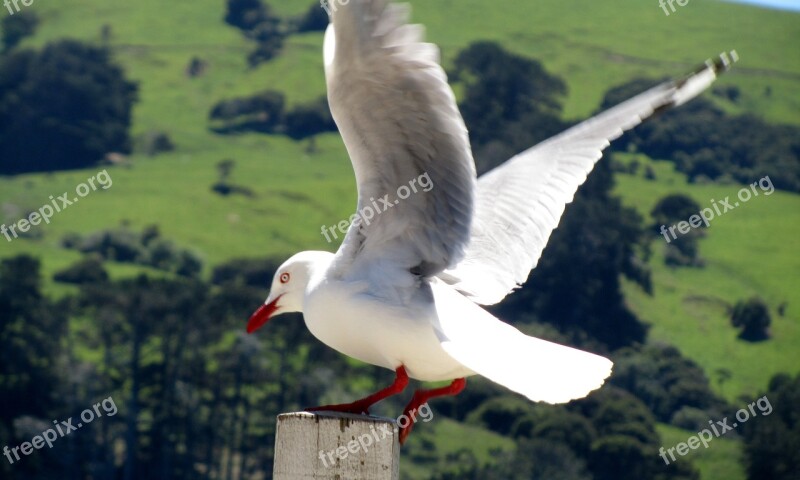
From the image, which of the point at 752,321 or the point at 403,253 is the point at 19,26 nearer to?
the point at 752,321

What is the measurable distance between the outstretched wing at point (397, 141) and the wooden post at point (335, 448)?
6.55 ft

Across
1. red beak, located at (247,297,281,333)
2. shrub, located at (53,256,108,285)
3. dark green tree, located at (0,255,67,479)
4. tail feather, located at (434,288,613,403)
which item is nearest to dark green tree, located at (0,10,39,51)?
shrub, located at (53,256,108,285)

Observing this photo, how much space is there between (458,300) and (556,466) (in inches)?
1744

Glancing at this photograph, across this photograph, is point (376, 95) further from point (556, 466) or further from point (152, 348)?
point (152, 348)

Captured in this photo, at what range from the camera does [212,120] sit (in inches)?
3243

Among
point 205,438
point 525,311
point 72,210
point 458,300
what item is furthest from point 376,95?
point 72,210

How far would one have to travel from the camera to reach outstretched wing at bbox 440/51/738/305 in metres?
8.31

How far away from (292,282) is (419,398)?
3.71 feet

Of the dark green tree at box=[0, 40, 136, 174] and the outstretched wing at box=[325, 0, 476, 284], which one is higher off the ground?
the outstretched wing at box=[325, 0, 476, 284]

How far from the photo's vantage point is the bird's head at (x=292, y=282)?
7.61 m

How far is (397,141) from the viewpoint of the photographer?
7062 mm

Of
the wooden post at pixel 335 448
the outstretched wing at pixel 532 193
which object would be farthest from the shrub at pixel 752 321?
the wooden post at pixel 335 448

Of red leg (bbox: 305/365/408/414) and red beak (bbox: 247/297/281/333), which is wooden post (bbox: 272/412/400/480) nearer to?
red leg (bbox: 305/365/408/414)

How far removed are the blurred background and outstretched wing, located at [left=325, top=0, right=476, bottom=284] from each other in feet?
141
